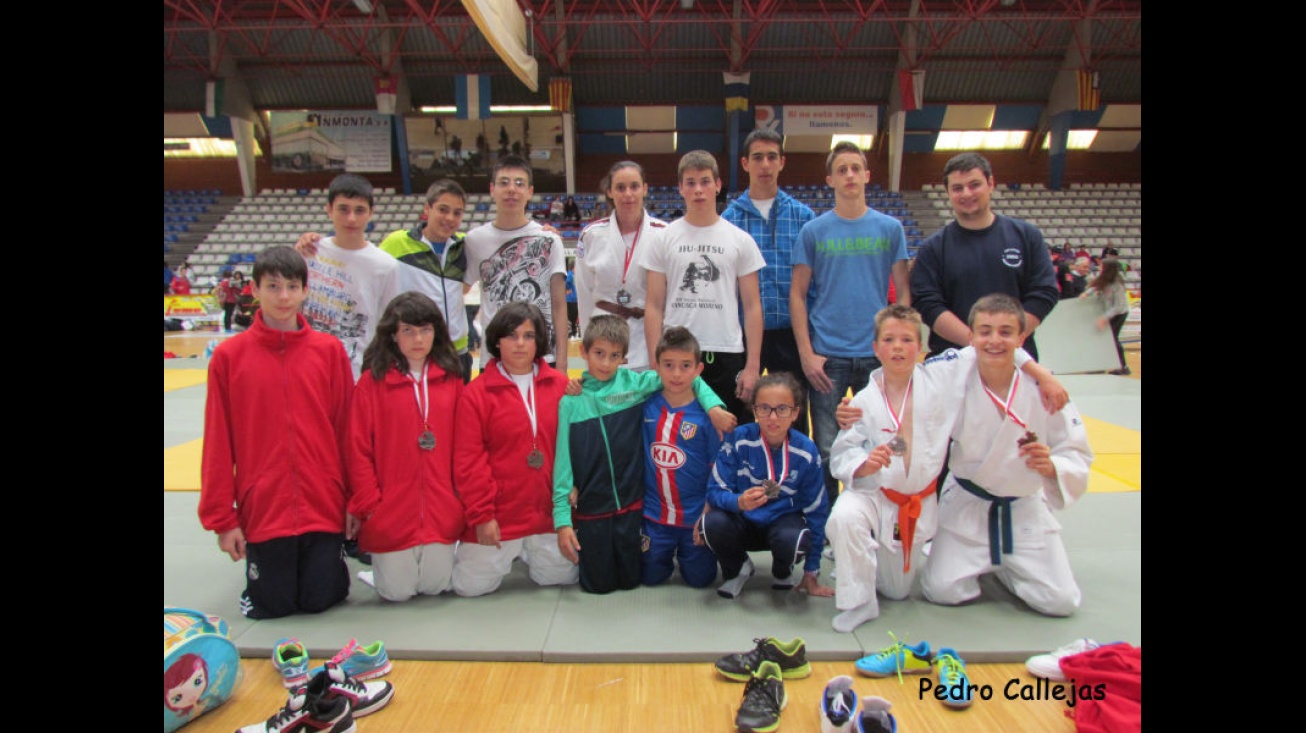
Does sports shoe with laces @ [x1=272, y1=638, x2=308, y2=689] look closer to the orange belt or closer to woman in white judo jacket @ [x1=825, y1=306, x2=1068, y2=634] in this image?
woman in white judo jacket @ [x1=825, y1=306, x2=1068, y2=634]

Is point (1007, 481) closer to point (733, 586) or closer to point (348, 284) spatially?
point (733, 586)

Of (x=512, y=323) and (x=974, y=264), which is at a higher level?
(x=974, y=264)

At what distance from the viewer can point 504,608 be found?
3.21 meters

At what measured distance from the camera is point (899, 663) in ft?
8.60

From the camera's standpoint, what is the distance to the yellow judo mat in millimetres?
5062

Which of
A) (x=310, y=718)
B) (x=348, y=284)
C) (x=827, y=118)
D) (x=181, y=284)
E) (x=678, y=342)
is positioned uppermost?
(x=827, y=118)

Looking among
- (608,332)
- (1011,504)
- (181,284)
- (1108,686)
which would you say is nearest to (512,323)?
(608,332)

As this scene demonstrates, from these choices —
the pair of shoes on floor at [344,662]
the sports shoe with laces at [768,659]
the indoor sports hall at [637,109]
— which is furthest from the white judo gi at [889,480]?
the indoor sports hall at [637,109]

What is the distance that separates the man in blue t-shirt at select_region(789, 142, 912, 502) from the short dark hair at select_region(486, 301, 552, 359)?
1361mm

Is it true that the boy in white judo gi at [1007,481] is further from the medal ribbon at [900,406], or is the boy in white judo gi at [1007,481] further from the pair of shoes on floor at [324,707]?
the pair of shoes on floor at [324,707]

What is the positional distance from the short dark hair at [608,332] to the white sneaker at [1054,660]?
2140mm

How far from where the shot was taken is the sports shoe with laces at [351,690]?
2.33 m

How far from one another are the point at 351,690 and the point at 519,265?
7.80 feet
